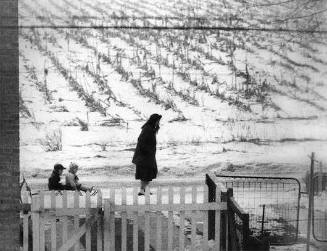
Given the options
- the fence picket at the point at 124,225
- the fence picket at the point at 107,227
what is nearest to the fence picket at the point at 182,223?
the fence picket at the point at 124,225

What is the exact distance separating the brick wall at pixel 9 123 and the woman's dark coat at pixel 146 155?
8.82ft

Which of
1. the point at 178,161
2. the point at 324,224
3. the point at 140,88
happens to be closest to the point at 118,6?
the point at 140,88

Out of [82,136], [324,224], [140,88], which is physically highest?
[140,88]

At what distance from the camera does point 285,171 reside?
Result: 11.2 metres

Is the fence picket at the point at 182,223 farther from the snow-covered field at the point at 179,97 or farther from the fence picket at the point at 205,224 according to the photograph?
the snow-covered field at the point at 179,97

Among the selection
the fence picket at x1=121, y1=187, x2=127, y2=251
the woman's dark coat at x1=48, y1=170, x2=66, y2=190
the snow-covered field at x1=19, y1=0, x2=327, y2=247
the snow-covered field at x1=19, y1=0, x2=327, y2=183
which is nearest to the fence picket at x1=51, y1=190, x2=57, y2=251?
the fence picket at x1=121, y1=187, x2=127, y2=251

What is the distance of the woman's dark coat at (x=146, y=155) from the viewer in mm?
8117

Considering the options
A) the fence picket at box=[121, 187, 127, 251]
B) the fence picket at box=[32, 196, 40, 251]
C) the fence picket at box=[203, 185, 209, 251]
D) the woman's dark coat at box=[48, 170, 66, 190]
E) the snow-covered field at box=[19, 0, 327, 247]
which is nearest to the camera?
the fence picket at box=[32, 196, 40, 251]

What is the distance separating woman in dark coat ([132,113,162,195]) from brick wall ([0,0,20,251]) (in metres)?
2.65

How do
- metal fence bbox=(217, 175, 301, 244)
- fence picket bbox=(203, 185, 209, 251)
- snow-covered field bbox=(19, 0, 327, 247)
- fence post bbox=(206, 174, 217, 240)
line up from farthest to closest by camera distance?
snow-covered field bbox=(19, 0, 327, 247) → metal fence bbox=(217, 175, 301, 244) → fence post bbox=(206, 174, 217, 240) → fence picket bbox=(203, 185, 209, 251)

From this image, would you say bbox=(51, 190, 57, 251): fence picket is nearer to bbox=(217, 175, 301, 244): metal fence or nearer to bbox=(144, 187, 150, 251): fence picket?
bbox=(144, 187, 150, 251): fence picket

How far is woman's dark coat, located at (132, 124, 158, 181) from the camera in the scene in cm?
812

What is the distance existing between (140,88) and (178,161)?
173 centimetres

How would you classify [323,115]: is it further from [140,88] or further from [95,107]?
[95,107]
